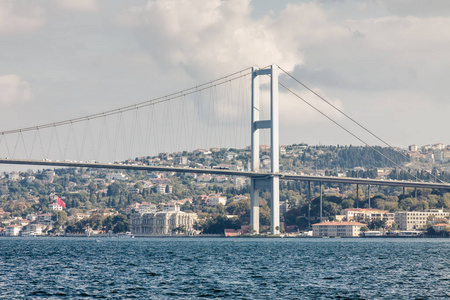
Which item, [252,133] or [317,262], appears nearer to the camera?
[317,262]

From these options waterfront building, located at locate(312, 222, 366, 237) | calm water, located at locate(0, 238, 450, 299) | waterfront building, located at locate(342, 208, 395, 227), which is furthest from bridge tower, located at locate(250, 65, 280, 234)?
waterfront building, located at locate(342, 208, 395, 227)

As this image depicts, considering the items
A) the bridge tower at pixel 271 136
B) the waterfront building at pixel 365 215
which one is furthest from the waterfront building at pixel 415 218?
the bridge tower at pixel 271 136

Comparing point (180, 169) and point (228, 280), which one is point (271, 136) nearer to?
point (180, 169)

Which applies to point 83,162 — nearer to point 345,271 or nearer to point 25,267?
point 25,267

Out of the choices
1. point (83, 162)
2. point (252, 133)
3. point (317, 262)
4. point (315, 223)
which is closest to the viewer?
point (317, 262)

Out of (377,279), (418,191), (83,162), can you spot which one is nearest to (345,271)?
(377,279)

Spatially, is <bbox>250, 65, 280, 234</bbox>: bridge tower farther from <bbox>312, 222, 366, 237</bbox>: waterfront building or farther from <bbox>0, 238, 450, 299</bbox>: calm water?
<bbox>0, 238, 450, 299</bbox>: calm water

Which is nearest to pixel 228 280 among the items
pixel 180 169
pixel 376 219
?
pixel 180 169
